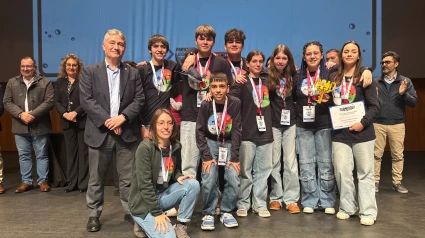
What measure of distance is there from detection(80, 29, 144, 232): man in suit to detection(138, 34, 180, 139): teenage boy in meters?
0.28

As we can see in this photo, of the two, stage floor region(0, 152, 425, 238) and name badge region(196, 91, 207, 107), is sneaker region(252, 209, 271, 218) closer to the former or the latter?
stage floor region(0, 152, 425, 238)

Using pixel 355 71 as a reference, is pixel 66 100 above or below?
below

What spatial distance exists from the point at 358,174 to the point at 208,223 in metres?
1.30

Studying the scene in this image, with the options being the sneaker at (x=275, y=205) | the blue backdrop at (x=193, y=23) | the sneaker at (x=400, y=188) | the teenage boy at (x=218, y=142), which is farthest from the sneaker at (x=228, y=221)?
the blue backdrop at (x=193, y=23)

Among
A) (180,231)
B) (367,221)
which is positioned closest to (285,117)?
(367,221)

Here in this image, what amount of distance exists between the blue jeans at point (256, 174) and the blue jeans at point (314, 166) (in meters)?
0.32

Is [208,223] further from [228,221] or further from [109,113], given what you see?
[109,113]

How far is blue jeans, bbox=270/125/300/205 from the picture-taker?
333 cm

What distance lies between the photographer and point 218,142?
2969 millimetres

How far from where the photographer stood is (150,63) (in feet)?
10.7

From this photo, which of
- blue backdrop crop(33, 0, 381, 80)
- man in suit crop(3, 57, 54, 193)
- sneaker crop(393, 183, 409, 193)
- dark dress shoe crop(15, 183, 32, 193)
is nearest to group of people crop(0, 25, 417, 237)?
sneaker crop(393, 183, 409, 193)

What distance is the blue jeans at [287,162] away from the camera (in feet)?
10.9

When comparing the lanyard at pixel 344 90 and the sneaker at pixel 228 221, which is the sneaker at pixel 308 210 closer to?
the sneaker at pixel 228 221

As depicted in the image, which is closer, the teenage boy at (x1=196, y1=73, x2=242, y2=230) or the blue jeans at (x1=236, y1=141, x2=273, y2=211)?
the teenage boy at (x1=196, y1=73, x2=242, y2=230)
